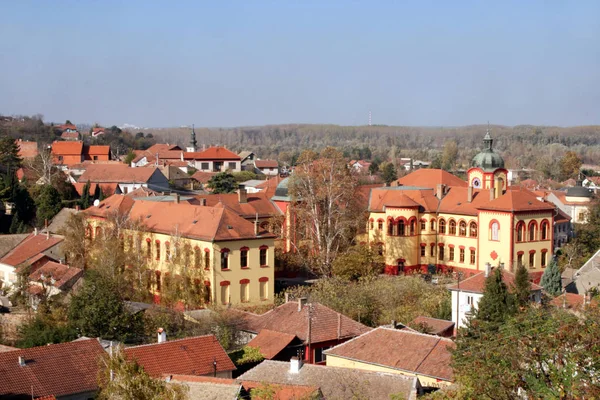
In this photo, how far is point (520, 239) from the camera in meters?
50.8

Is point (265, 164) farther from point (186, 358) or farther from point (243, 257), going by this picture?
point (186, 358)

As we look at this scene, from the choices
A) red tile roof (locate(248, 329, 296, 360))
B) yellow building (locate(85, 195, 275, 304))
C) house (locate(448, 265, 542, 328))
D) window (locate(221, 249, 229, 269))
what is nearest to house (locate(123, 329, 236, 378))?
red tile roof (locate(248, 329, 296, 360))

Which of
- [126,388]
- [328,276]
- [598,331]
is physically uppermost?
[598,331]

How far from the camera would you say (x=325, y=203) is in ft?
172

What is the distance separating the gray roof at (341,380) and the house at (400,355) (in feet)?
7.86

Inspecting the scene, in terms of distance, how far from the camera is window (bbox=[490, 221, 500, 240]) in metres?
51.0

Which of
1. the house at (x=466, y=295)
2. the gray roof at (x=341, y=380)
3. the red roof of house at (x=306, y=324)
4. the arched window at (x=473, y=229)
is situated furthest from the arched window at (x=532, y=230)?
the gray roof at (x=341, y=380)

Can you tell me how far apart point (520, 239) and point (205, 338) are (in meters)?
27.2

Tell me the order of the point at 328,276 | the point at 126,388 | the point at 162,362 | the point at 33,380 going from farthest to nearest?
1. the point at 328,276
2. the point at 162,362
3. the point at 33,380
4. the point at 126,388

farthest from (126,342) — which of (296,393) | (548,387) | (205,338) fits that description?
(548,387)

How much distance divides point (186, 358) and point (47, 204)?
37193mm

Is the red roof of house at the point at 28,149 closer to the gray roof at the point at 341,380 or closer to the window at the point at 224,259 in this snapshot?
the window at the point at 224,259

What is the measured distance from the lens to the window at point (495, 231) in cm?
5097

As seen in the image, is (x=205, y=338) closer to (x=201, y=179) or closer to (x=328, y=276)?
(x=328, y=276)
